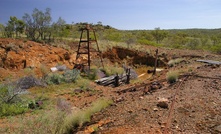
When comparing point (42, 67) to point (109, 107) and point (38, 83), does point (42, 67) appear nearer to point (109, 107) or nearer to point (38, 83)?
point (38, 83)

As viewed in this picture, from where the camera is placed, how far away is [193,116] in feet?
17.0

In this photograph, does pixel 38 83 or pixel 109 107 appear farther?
pixel 38 83

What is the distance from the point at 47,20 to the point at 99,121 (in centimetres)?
1526

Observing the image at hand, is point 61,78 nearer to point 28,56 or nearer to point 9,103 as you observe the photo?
point 28,56

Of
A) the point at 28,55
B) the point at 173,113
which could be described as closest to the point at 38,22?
the point at 28,55

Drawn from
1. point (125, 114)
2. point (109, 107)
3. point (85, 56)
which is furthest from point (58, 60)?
point (125, 114)

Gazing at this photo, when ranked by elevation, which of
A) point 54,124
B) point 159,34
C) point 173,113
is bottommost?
point 54,124

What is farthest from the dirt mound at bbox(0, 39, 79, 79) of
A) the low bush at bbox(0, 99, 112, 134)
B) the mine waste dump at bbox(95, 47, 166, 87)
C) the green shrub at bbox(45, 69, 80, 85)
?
the low bush at bbox(0, 99, 112, 134)

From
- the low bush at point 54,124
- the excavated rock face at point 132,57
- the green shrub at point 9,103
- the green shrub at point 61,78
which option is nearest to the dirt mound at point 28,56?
the green shrub at point 61,78

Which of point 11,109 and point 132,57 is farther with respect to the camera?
point 132,57

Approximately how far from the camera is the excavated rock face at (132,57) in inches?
802

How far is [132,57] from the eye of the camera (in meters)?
21.0

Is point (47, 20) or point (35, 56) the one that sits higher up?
point (47, 20)

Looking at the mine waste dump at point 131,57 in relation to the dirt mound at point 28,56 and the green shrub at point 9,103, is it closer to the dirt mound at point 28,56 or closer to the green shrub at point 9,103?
the dirt mound at point 28,56
